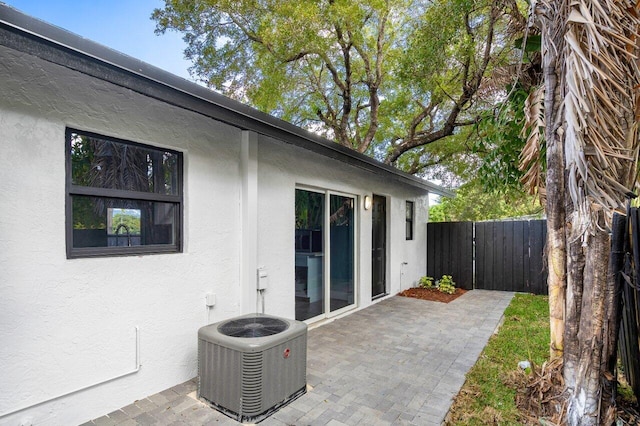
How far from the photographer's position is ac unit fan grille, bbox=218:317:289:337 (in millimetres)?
3027

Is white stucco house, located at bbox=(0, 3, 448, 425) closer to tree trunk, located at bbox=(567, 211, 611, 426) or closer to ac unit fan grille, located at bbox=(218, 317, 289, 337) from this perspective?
ac unit fan grille, located at bbox=(218, 317, 289, 337)

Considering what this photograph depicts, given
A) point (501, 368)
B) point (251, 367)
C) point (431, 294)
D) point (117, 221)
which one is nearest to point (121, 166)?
point (117, 221)

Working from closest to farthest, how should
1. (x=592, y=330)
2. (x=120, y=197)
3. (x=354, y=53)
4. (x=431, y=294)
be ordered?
(x=592, y=330) → (x=120, y=197) → (x=431, y=294) → (x=354, y=53)

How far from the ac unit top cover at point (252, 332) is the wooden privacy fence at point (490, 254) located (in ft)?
22.9

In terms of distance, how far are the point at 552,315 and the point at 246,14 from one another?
23.5 feet

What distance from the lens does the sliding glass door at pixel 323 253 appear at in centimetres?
500

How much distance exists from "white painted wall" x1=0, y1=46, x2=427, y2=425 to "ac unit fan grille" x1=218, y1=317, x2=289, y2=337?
1.62 ft

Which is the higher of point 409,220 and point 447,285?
point 409,220

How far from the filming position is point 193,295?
3426 mm

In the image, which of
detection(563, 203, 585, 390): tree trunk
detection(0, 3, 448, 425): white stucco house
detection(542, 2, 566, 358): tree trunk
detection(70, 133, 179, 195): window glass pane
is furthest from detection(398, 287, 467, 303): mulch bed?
detection(70, 133, 179, 195): window glass pane

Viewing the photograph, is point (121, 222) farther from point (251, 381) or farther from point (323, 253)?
point (323, 253)

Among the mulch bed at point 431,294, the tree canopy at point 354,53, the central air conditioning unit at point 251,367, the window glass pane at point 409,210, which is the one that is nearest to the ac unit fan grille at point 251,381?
the central air conditioning unit at point 251,367

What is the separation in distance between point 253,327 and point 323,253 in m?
2.42

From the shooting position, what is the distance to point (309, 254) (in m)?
5.18
